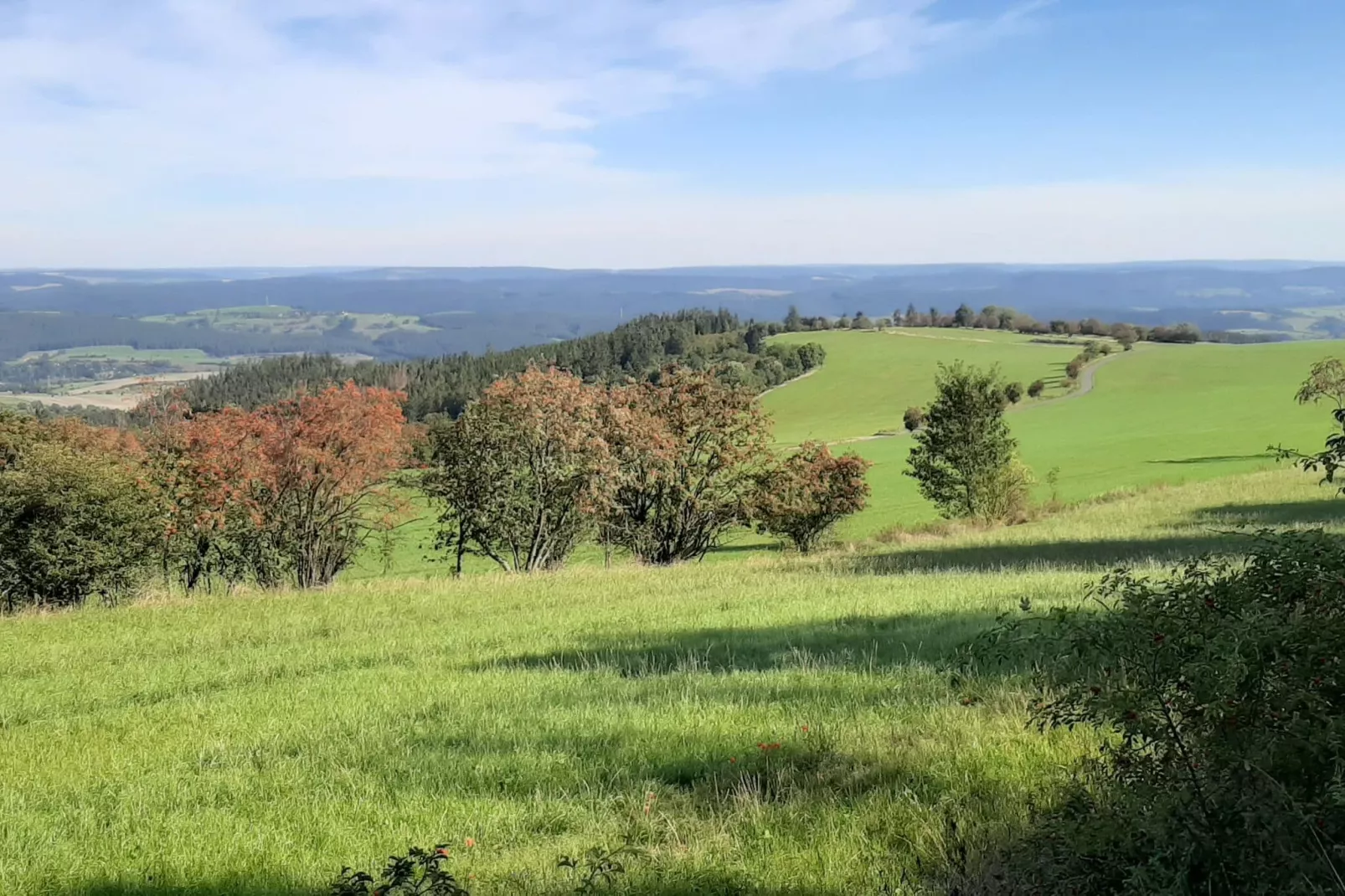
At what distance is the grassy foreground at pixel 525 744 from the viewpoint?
15.5 ft

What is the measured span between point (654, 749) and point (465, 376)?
119 meters

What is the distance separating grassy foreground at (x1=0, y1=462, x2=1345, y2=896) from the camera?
472 cm

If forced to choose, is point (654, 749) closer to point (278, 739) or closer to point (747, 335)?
point (278, 739)

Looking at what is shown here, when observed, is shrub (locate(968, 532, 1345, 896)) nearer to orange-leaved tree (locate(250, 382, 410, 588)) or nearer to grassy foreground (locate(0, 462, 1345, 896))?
grassy foreground (locate(0, 462, 1345, 896))

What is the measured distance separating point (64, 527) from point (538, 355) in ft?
267

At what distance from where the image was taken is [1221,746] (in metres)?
3.16

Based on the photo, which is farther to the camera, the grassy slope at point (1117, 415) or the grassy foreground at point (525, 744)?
the grassy slope at point (1117, 415)

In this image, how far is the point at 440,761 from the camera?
21.2ft

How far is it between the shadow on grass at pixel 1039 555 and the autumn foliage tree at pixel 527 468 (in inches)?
463

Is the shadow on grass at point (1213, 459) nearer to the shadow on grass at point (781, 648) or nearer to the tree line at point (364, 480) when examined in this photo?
the tree line at point (364, 480)

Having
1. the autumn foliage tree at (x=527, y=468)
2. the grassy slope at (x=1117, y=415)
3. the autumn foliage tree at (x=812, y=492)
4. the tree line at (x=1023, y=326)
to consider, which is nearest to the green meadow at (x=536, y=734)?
the autumn foliage tree at (x=527, y=468)

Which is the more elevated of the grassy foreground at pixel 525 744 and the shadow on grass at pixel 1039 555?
the grassy foreground at pixel 525 744

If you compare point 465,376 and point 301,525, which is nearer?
point 301,525

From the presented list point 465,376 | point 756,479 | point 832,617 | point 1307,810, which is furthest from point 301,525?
point 465,376
